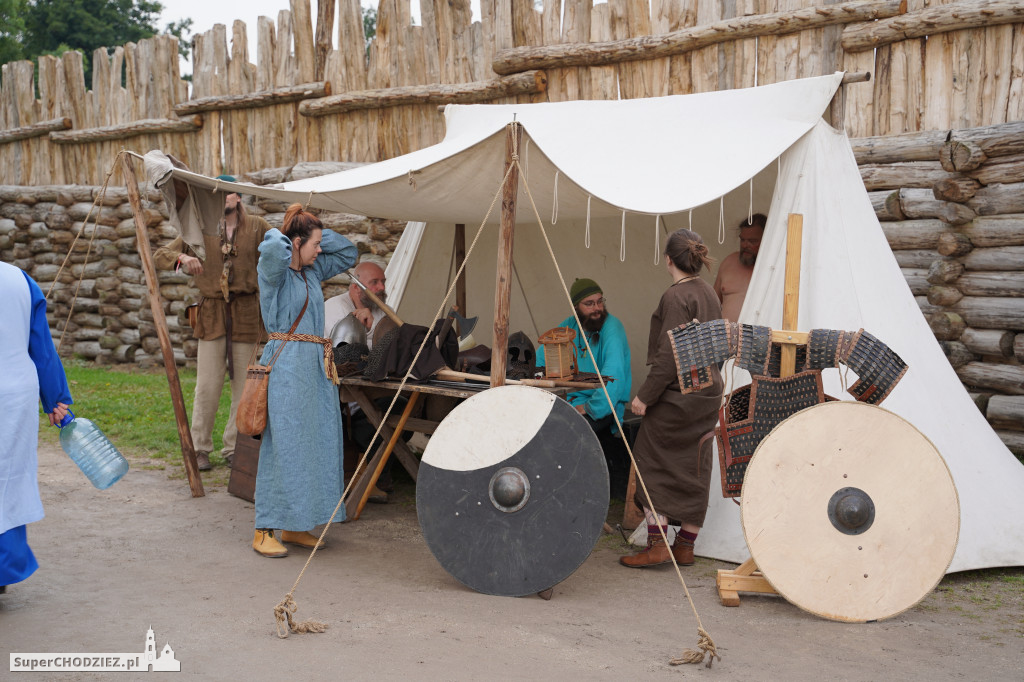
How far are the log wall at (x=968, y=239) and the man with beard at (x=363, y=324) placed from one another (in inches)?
117

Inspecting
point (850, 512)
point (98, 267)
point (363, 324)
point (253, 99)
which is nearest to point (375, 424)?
point (363, 324)

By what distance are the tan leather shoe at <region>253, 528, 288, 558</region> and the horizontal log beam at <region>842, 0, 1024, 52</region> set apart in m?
4.20

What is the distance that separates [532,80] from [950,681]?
491 centimetres

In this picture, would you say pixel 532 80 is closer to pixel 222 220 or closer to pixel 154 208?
pixel 222 220

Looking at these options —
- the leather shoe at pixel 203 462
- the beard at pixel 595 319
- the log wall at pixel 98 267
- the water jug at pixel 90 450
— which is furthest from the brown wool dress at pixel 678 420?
the log wall at pixel 98 267

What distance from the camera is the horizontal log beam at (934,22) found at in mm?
4965

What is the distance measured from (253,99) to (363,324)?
3776 millimetres

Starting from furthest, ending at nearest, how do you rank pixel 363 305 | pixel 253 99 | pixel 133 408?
pixel 253 99 < pixel 133 408 < pixel 363 305

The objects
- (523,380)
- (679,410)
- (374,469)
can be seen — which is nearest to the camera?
(679,410)

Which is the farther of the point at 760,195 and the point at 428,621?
the point at 760,195

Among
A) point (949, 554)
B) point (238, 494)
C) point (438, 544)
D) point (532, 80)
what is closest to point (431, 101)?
point (532, 80)

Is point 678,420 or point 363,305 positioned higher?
point 363,305

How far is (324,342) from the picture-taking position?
3.92m

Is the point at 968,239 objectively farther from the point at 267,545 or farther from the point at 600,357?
the point at 267,545
